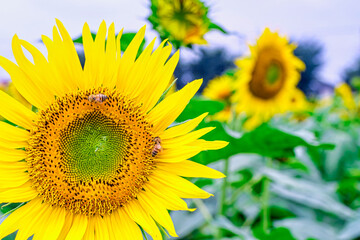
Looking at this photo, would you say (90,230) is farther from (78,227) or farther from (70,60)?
(70,60)

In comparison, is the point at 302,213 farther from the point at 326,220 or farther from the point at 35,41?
the point at 35,41

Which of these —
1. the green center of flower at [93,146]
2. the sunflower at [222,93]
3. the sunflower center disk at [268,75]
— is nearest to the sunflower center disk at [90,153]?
the green center of flower at [93,146]

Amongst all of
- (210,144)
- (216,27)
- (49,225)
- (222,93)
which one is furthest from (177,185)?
(222,93)

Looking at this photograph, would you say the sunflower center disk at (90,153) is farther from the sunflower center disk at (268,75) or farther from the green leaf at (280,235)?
the sunflower center disk at (268,75)

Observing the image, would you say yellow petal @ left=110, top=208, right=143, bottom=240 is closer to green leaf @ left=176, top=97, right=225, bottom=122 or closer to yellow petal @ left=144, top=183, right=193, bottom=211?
yellow petal @ left=144, top=183, right=193, bottom=211

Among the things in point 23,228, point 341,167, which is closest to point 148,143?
point 23,228
